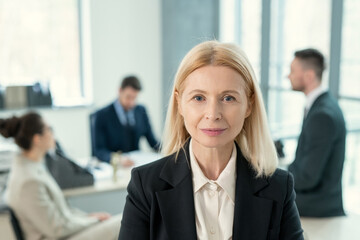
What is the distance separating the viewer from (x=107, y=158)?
12.6ft

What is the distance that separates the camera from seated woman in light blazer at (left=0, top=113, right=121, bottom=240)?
→ 2.51m

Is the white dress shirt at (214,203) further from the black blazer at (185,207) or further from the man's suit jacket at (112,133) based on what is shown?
the man's suit jacket at (112,133)

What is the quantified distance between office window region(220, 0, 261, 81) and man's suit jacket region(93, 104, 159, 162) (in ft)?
6.50

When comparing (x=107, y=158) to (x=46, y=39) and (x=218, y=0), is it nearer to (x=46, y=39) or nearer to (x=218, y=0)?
(x=46, y=39)

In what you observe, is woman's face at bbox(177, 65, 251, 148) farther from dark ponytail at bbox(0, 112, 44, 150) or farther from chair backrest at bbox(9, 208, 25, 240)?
dark ponytail at bbox(0, 112, 44, 150)

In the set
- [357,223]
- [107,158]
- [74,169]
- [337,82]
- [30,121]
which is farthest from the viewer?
[337,82]

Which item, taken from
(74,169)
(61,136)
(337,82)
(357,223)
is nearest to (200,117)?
(357,223)

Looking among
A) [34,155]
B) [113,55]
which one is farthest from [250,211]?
[113,55]

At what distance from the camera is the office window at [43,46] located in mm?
5613

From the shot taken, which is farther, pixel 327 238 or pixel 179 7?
pixel 179 7

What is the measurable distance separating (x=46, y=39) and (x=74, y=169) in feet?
10.6

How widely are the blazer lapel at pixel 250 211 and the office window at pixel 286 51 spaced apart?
3961 millimetres

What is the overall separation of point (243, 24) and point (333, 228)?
153 inches

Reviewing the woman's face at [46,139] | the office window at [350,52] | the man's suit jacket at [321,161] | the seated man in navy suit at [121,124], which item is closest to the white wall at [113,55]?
the seated man in navy suit at [121,124]
